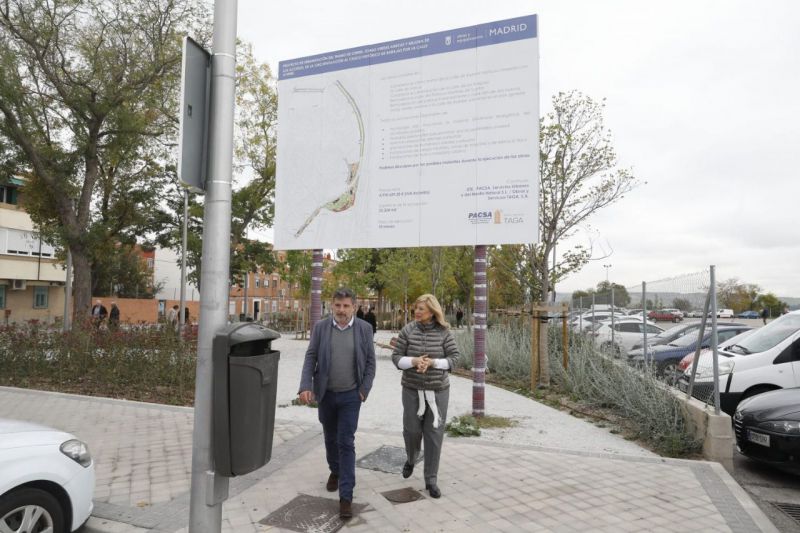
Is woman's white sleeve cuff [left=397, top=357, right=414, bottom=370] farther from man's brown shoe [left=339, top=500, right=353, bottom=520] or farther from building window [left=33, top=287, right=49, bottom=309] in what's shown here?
building window [left=33, top=287, right=49, bottom=309]

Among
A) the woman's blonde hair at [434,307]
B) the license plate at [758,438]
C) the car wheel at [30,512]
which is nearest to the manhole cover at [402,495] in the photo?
the woman's blonde hair at [434,307]

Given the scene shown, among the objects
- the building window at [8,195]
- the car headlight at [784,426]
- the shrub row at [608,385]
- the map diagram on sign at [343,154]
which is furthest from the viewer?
the building window at [8,195]

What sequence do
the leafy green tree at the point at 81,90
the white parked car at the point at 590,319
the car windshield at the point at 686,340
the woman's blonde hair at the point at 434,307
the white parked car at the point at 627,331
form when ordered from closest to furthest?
the woman's blonde hair at the point at 434,307 < the car windshield at the point at 686,340 < the white parked car at the point at 590,319 < the white parked car at the point at 627,331 < the leafy green tree at the point at 81,90

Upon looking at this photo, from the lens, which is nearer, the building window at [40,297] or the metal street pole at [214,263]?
the metal street pole at [214,263]

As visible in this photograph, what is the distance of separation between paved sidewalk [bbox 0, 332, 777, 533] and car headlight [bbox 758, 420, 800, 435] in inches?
30.9

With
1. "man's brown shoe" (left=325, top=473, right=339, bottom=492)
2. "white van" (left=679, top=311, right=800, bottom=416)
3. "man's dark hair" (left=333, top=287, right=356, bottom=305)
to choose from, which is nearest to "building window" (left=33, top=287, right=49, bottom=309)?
"man's brown shoe" (left=325, top=473, right=339, bottom=492)

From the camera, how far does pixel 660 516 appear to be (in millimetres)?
4312

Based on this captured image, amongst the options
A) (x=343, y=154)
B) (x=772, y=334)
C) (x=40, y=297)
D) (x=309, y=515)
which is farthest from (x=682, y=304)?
(x=40, y=297)

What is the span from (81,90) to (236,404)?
17360 mm

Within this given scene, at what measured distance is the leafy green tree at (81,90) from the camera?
16094 millimetres

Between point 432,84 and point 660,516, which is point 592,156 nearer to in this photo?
point 432,84

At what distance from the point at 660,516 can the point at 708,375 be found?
4868 millimetres

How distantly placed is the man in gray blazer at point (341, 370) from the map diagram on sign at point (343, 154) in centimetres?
441

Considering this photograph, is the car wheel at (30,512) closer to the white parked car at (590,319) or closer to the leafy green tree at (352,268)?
the white parked car at (590,319)
